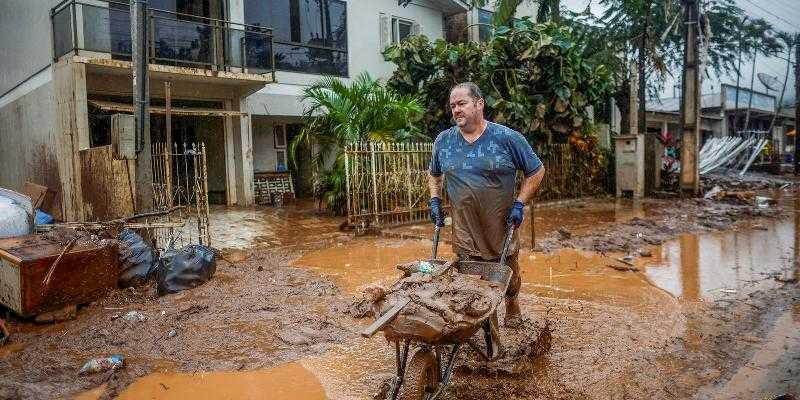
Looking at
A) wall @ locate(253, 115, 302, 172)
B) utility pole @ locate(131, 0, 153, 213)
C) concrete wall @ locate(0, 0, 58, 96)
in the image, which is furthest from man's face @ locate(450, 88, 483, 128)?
wall @ locate(253, 115, 302, 172)

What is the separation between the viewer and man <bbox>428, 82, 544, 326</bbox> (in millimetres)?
3590

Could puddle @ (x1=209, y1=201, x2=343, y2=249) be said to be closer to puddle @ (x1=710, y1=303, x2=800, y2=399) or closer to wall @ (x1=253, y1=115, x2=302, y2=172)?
wall @ (x1=253, y1=115, x2=302, y2=172)

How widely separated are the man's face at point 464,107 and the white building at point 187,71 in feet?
20.4

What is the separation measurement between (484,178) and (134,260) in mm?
4291

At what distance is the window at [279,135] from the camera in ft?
54.3

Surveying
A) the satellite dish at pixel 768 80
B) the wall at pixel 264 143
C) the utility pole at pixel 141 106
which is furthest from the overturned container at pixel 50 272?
the satellite dish at pixel 768 80

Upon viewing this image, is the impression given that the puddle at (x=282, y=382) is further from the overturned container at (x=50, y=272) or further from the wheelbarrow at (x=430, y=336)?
the overturned container at (x=50, y=272)

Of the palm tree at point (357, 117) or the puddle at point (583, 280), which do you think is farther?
the palm tree at point (357, 117)

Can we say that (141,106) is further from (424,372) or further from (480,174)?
(424,372)

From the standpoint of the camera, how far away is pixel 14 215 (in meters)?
5.75

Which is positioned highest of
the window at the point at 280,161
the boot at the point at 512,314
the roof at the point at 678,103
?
the roof at the point at 678,103

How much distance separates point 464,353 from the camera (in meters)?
3.73

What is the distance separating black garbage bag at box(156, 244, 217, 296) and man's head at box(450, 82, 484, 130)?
3.83 metres

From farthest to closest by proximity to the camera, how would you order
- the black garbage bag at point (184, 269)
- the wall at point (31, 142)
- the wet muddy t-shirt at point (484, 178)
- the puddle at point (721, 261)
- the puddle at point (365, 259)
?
the wall at point (31, 142)
the puddle at point (365, 259)
the black garbage bag at point (184, 269)
the puddle at point (721, 261)
the wet muddy t-shirt at point (484, 178)
